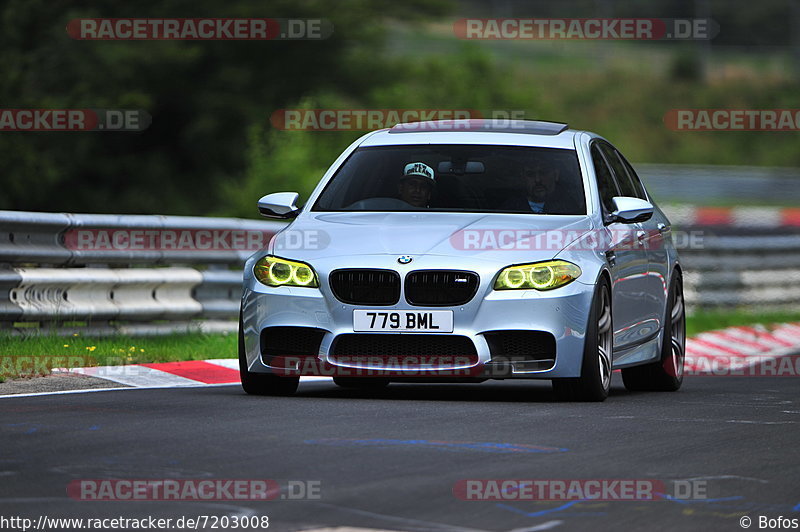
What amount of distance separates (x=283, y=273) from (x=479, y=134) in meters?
2.00

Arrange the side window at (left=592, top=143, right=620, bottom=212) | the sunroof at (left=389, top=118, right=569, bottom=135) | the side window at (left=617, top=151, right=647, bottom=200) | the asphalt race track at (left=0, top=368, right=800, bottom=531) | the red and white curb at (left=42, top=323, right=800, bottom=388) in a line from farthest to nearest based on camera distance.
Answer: the side window at (left=617, top=151, right=647, bottom=200)
the sunroof at (left=389, top=118, right=569, bottom=135)
the side window at (left=592, top=143, right=620, bottom=212)
the red and white curb at (left=42, top=323, right=800, bottom=388)
the asphalt race track at (left=0, top=368, right=800, bottom=531)

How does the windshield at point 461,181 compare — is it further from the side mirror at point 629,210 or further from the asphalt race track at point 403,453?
the asphalt race track at point 403,453

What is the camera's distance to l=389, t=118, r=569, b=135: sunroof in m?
11.0

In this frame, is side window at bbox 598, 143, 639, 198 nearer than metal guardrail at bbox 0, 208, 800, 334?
Yes

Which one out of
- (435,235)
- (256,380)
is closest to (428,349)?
(435,235)

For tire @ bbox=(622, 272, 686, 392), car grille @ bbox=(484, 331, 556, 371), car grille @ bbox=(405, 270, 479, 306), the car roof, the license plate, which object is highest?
the car roof

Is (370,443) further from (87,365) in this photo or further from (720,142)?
(720,142)

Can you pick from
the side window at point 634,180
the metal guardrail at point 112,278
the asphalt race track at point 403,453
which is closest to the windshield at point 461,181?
the asphalt race track at point 403,453

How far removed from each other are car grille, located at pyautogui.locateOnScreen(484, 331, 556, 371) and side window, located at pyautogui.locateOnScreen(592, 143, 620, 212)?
4.73 feet

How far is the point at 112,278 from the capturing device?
13.0 metres

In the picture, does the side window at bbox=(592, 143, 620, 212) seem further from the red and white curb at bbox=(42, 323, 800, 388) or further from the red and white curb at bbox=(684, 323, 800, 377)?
the red and white curb at bbox=(684, 323, 800, 377)

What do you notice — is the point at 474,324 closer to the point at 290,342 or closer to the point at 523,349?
the point at 523,349

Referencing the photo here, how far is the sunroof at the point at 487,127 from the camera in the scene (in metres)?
11.0

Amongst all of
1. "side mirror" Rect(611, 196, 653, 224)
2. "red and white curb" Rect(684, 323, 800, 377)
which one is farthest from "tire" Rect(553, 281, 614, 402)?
"red and white curb" Rect(684, 323, 800, 377)
